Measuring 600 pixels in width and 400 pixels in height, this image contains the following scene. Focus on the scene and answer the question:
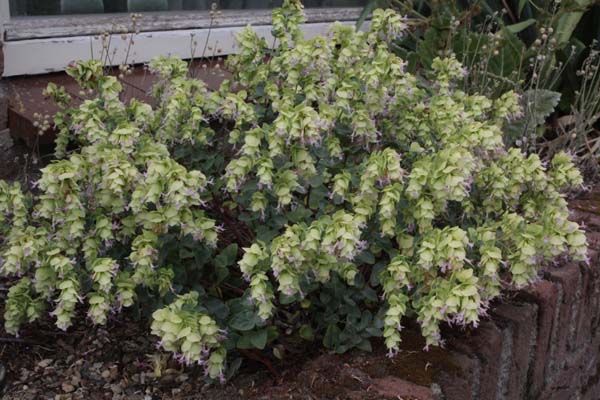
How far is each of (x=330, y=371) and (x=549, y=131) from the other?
243cm

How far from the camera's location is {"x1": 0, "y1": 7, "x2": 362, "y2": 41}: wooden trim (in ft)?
9.25

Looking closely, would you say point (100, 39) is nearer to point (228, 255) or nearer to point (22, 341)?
point (22, 341)

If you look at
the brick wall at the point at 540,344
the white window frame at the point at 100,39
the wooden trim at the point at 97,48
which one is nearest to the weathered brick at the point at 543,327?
the brick wall at the point at 540,344

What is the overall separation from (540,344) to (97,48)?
190cm

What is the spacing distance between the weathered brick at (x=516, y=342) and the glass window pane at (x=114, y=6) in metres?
1.93

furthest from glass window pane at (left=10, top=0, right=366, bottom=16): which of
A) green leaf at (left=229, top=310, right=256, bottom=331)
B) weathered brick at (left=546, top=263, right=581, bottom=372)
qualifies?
weathered brick at (left=546, top=263, right=581, bottom=372)

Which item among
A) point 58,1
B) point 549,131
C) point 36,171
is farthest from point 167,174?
point 549,131

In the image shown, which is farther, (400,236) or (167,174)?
(400,236)

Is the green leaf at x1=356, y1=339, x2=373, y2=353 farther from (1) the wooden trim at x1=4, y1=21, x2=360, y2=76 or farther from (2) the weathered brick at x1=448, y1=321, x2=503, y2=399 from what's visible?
(1) the wooden trim at x1=4, y1=21, x2=360, y2=76

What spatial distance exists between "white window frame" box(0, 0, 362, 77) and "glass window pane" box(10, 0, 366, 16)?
0.09ft

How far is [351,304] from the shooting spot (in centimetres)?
178

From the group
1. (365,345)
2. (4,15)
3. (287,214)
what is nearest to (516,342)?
(365,345)

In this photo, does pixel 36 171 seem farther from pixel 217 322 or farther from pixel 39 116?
pixel 217 322

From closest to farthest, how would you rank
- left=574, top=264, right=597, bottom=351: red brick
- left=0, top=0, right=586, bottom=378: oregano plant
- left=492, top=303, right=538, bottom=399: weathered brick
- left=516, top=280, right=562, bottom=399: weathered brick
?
1. left=0, top=0, right=586, bottom=378: oregano plant
2. left=492, top=303, right=538, bottom=399: weathered brick
3. left=516, top=280, right=562, bottom=399: weathered brick
4. left=574, top=264, right=597, bottom=351: red brick
